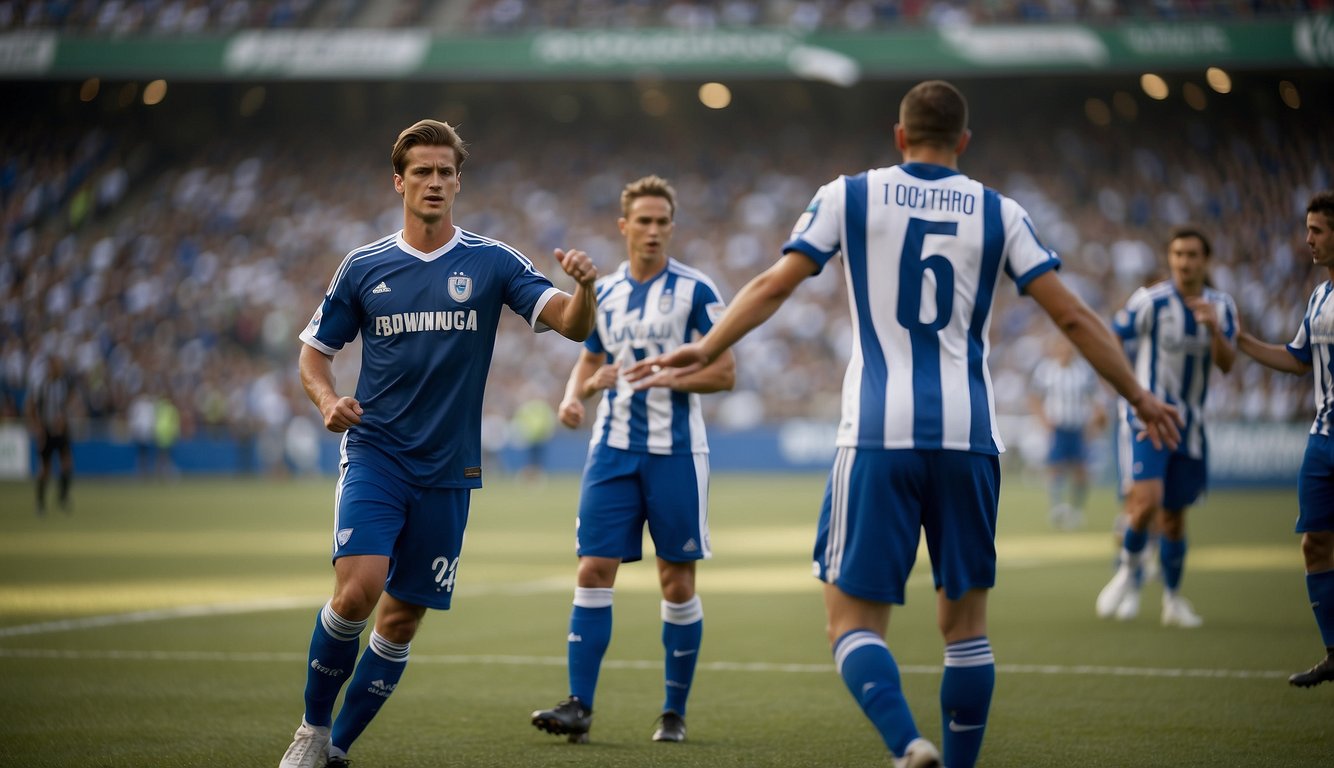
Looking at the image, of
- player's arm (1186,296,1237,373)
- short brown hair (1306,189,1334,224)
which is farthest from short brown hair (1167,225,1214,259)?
short brown hair (1306,189,1334,224)

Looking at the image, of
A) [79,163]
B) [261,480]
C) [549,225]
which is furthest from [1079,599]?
[79,163]

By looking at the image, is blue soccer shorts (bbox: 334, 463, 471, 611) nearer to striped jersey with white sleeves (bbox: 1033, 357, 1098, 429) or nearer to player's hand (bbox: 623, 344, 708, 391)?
player's hand (bbox: 623, 344, 708, 391)

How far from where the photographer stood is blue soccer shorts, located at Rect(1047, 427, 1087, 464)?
20.0 metres

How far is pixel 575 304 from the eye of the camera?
5.43 meters

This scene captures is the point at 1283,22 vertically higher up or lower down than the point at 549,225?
higher up

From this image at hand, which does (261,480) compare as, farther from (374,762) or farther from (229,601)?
(374,762)

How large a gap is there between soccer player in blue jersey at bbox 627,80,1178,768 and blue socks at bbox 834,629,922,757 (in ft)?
0.04

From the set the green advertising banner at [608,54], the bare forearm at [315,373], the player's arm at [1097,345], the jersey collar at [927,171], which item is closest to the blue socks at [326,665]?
the bare forearm at [315,373]

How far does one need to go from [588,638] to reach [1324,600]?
151 inches

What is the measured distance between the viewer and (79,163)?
39094 millimetres

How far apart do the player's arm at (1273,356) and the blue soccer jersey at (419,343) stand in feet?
13.6

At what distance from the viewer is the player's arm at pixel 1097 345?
4.54 metres

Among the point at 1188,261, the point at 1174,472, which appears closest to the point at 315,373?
the point at 1188,261

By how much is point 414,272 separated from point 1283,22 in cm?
3248
